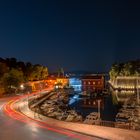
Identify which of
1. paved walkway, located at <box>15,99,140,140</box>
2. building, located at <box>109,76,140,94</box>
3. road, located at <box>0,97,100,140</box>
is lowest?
road, located at <box>0,97,100,140</box>

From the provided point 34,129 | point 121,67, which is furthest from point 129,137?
point 121,67

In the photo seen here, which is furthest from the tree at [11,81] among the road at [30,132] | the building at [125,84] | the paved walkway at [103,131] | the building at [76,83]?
the building at [76,83]

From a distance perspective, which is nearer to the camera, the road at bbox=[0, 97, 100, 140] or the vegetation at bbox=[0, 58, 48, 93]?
the road at bbox=[0, 97, 100, 140]

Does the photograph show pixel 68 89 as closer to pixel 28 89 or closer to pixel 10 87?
pixel 28 89

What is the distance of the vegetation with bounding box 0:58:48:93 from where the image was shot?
253 feet

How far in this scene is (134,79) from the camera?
4820 inches

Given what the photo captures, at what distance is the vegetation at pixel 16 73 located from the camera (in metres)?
77.1

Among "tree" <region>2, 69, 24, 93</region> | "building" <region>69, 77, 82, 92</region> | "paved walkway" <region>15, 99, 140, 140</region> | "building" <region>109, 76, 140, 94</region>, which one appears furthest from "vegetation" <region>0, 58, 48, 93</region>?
"paved walkway" <region>15, 99, 140, 140</region>

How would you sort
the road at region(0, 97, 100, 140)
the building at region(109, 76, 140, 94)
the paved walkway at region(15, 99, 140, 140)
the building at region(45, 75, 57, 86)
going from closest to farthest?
the paved walkway at region(15, 99, 140, 140), the road at region(0, 97, 100, 140), the building at region(109, 76, 140, 94), the building at region(45, 75, 57, 86)

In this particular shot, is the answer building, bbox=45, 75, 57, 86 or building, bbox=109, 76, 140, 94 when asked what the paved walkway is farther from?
building, bbox=109, 76, 140, 94

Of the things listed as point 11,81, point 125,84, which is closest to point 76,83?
point 125,84

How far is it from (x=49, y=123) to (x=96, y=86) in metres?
107

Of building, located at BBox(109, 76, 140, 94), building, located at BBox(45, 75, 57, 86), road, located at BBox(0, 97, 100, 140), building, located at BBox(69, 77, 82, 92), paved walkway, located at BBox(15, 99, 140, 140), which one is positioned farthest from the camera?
building, located at BBox(69, 77, 82, 92)

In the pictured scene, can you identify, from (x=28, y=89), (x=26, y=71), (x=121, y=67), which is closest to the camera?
(x=28, y=89)
